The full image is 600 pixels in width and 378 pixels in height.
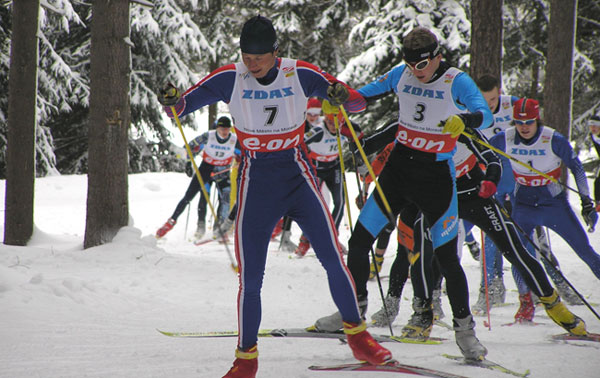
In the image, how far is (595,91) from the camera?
57.6 ft

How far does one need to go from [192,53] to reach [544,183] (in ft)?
52.1

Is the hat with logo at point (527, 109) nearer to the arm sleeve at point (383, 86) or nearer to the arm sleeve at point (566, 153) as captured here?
the arm sleeve at point (566, 153)

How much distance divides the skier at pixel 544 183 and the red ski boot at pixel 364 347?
8.85ft

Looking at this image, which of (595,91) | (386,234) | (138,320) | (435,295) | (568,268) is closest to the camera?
(138,320)

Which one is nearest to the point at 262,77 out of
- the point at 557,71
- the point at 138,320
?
the point at 138,320

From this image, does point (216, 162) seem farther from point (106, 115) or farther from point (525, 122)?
point (525, 122)

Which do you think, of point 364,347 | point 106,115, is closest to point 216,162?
point 106,115

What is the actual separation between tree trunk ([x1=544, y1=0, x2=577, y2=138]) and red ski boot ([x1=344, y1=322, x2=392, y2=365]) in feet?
29.2

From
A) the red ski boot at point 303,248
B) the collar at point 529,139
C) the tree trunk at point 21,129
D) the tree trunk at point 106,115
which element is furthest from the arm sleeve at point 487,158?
the tree trunk at point 21,129

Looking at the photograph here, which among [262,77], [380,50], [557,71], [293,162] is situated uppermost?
[380,50]

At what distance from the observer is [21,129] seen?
822cm

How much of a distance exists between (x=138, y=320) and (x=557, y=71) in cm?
943

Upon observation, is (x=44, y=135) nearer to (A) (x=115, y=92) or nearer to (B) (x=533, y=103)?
(A) (x=115, y=92)

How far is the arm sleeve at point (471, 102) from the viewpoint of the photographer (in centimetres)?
361
